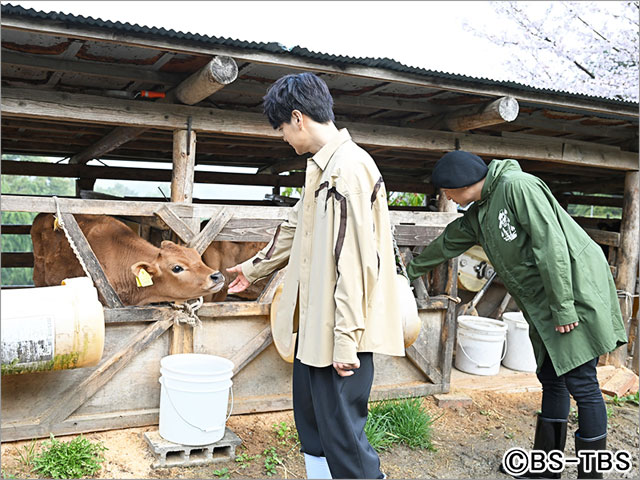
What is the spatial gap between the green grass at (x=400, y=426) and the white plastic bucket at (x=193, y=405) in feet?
3.73

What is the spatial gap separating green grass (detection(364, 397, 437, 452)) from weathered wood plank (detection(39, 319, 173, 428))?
1753 mm

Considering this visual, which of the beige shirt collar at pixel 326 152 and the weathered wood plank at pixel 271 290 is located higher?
the beige shirt collar at pixel 326 152

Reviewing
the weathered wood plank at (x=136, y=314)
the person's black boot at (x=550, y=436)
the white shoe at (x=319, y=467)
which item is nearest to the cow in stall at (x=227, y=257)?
the weathered wood plank at (x=136, y=314)

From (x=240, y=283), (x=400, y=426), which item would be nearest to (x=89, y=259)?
(x=240, y=283)

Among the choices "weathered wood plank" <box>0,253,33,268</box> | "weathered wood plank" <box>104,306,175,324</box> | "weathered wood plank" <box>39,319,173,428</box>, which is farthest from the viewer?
"weathered wood plank" <box>0,253,33,268</box>

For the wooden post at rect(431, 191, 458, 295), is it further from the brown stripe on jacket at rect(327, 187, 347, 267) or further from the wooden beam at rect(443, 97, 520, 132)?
the brown stripe on jacket at rect(327, 187, 347, 267)

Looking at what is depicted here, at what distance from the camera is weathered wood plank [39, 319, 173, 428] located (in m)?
4.39

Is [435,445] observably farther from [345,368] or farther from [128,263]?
[128,263]

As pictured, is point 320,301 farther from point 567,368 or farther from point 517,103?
point 517,103

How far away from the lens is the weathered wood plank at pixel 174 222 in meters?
4.70

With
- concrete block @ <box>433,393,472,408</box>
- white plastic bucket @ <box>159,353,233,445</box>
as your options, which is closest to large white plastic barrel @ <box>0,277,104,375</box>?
white plastic bucket @ <box>159,353,233,445</box>

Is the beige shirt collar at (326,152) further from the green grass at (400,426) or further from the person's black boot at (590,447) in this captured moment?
the green grass at (400,426)

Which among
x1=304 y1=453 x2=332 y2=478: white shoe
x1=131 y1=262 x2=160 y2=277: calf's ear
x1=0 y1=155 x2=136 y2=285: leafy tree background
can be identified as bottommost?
x1=0 y1=155 x2=136 y2=285: leafy tree background

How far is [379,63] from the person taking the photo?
456 centimetres
